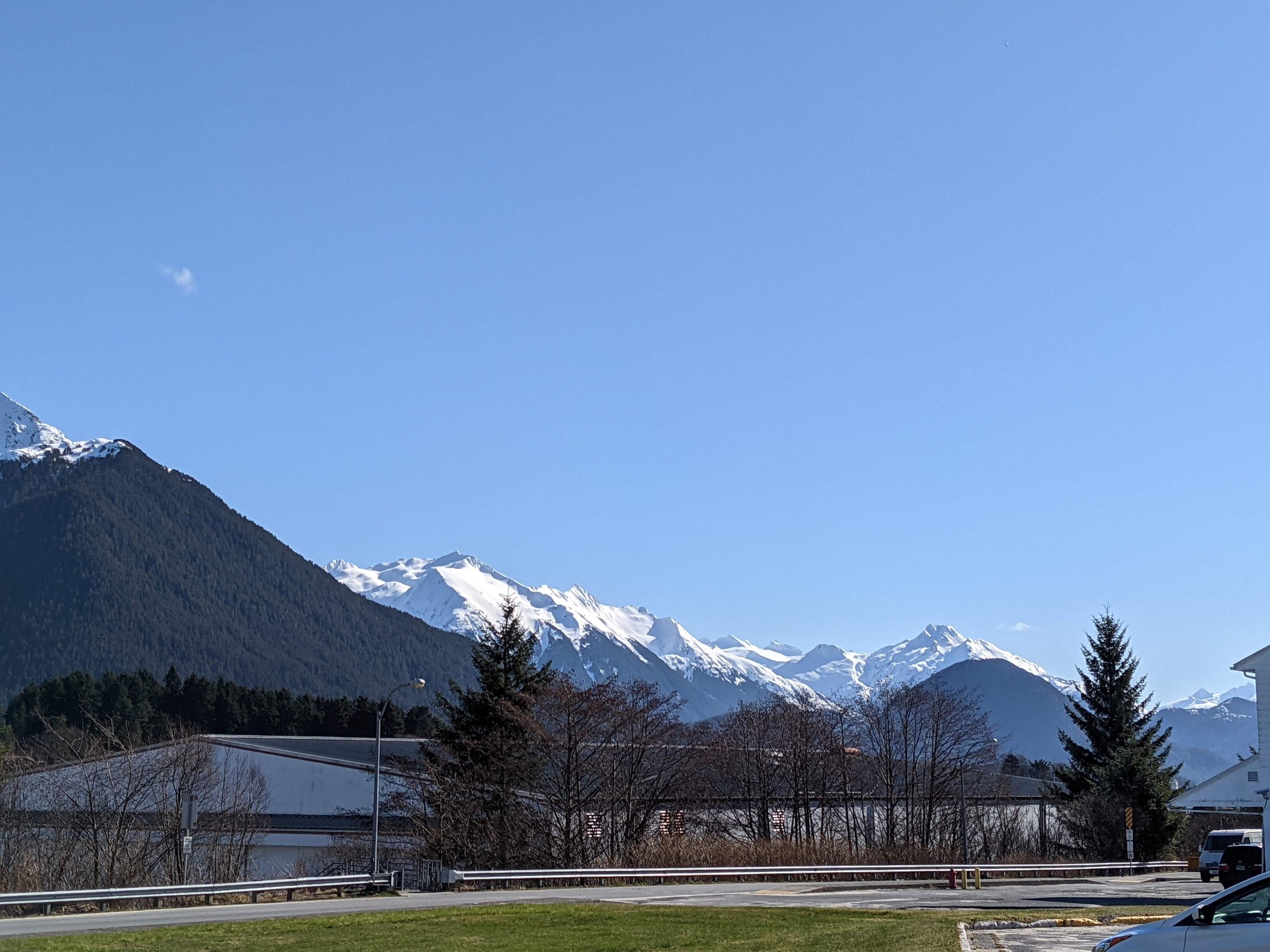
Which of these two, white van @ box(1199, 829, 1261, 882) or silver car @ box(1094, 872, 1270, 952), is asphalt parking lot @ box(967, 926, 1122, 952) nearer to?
silver car @ box(1094, 872, 1270, 952)

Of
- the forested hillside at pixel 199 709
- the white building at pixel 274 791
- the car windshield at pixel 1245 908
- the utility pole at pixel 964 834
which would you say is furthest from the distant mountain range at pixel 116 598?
the car windshield at pixel 1245 908

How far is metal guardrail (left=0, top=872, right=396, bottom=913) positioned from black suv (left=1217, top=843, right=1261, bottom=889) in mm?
24237

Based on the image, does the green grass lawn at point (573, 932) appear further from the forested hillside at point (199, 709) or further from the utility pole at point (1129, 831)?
the forested hillside at point (199, 709)

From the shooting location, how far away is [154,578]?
600 ft

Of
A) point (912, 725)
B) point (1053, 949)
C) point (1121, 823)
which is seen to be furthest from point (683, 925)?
point (912, 725)

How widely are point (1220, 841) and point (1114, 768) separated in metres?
14.9

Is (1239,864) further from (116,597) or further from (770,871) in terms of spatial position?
(116,597)

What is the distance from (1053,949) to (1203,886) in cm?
2467

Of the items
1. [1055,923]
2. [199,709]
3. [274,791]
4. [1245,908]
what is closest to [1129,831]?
[1055,923]

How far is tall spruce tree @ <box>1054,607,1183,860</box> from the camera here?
194ft

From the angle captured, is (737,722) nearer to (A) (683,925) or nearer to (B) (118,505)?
(A) (683,925)

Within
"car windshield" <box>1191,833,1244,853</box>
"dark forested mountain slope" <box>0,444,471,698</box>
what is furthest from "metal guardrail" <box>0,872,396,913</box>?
"dark forested mountain slope" <box>0,444,471,698</box>

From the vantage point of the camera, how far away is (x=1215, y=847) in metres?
43.9

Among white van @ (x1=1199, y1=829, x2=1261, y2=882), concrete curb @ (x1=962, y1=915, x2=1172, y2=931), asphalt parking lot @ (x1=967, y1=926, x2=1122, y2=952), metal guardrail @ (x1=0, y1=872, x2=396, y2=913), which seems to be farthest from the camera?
white van @ (x1=1199, y1=829, x2=1261, y2=882)
